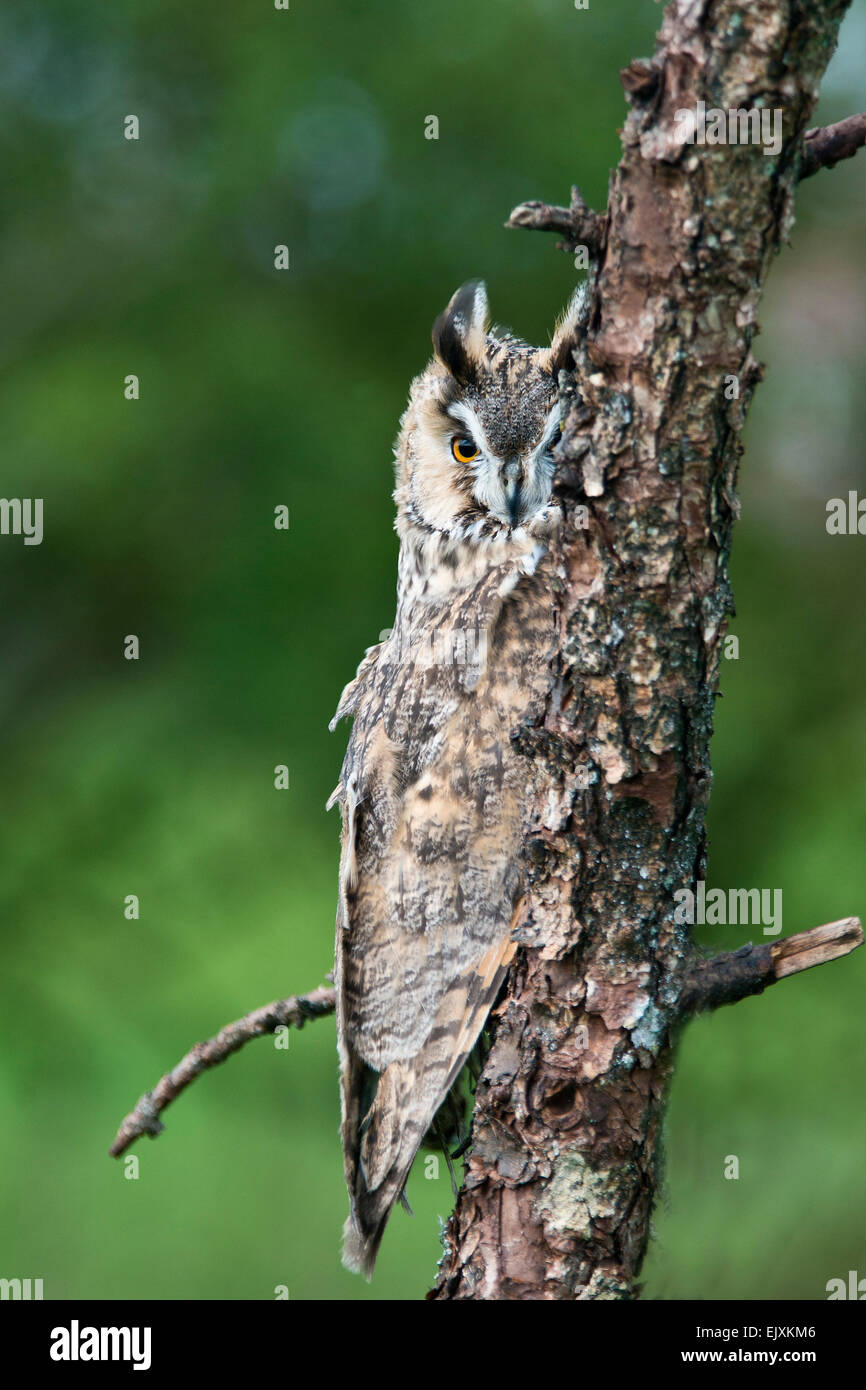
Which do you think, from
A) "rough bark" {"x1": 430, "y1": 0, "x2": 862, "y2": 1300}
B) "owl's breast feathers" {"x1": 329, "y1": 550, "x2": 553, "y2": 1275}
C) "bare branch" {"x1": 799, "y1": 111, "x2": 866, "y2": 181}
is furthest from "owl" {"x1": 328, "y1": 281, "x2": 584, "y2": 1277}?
"bare branch" {"x1": 799, "y1": 111, "x2": 866, "y2": 181}

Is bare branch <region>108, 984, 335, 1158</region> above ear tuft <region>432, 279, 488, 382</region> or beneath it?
beneath

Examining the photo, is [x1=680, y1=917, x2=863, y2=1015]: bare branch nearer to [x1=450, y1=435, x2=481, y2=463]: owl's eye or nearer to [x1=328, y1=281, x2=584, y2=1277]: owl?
[x1=328, y1=281, x2=584, y2=1277]: owl

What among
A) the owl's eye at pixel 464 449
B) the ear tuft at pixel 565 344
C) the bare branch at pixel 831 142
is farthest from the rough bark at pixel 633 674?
the owl's eye at pixel 464 449

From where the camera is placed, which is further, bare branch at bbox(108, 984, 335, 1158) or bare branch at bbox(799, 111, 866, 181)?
bare branch at bbox(108, 984, 335, 1158)

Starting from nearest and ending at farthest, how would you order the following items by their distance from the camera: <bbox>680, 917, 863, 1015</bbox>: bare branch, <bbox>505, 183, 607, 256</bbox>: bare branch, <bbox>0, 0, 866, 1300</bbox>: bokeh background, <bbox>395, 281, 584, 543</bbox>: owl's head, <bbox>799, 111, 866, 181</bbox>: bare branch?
1. <bbox>505, 183, 607, 256</bbox>: bare branch
2. <bbox>799, 111, 866, 181</bbox>: bare branch
3. <bbox>680, 917, 863, 1015</bbox>: bare branch
4. <bbox>395, 281, 584, 543</bbox>: owl's head
5. <bbox>0, 0, 866, 1300</bbox>: bokeh background

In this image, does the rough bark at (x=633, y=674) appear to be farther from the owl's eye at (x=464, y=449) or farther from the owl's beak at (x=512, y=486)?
the owl's eye at (x=464, y=449)

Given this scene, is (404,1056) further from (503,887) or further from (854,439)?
(854,439)

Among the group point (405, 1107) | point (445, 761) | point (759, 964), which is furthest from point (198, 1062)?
A: point (759, 964)

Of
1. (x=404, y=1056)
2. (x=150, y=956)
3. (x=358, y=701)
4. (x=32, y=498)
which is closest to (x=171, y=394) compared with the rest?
(x=32, y=498)
